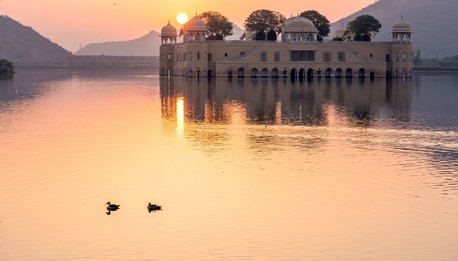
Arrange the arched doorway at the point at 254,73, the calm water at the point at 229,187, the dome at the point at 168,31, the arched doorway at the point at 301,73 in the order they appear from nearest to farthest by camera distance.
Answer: the calm water at the point at 229,187
the arched doorway at the point at 254,73
the arched doorway at the point at 301,73
the dome at the point at 168,31

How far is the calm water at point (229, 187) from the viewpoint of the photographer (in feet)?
76.8

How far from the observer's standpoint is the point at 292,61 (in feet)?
438

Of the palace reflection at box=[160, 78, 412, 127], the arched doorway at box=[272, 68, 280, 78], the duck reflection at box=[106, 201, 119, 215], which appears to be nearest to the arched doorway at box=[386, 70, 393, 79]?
the arched doorway at box=[272, 68, 280, 78]

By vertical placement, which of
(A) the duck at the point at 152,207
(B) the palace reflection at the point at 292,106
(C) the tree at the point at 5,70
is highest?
(C) the tree at the point at 5,70

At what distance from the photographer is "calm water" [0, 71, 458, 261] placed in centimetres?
2342

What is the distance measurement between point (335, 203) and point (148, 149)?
14936 millimetres

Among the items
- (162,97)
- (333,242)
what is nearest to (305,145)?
(333,242)

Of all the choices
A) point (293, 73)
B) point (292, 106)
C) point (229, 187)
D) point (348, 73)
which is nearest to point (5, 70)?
point (293, 73)

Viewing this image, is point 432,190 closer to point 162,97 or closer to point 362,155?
point 362,155

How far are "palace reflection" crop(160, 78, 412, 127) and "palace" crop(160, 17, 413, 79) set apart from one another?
117 ft

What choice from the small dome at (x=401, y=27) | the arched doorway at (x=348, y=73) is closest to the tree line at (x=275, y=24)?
the small dome at (x=401, y=27)

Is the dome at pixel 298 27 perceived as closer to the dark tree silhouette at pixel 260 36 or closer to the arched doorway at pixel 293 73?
the arched doorway at pixel 293 73

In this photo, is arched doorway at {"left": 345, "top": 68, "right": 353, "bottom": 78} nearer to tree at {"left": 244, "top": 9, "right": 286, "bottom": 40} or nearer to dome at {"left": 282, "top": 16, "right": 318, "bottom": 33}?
dome at {"left": 282, "top": 16, "right": 318, "bottom": 33}

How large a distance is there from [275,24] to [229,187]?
426 feet
